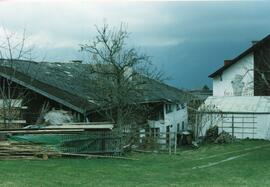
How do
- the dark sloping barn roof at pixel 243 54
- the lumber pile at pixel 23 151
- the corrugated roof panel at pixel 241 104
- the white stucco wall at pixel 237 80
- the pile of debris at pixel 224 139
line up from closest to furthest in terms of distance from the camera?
the lumber pile at pixel 23 151 → the pile of debris at pixel 224 139 → the corrugated roof panel at pixel 241 104 → the dark sloping barn roof at pixel 243 54 → the white stucco wall at pixel 237 80

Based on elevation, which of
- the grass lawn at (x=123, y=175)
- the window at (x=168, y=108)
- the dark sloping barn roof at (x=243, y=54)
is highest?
the dark sloping barn roof at (x=243, y=54)

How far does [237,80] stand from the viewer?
51531mm

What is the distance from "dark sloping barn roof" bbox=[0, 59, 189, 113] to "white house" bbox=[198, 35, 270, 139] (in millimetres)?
5576

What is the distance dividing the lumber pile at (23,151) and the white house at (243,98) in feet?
63.3

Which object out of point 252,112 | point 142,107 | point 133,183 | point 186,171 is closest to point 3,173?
point 133,183

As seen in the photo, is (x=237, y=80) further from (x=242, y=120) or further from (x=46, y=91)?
(x=46, y=91)

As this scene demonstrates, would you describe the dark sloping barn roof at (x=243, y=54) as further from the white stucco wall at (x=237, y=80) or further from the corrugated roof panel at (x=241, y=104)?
the corrugated roof panel at (x=241, y=104)

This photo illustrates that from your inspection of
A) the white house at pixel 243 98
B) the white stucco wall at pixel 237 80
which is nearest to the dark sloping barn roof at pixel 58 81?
the white house at pixel 243 98

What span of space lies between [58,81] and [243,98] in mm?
19029

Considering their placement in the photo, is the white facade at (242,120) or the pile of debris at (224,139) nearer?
the pile of debris at (224,139)

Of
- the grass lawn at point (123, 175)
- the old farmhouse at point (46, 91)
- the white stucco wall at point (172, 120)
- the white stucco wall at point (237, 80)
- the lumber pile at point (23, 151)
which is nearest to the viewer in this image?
the grass lawn at point (123, 175)

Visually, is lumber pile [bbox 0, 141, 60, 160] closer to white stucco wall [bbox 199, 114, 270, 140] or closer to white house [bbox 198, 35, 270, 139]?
white house [bbox 198, 35, 270, 139]

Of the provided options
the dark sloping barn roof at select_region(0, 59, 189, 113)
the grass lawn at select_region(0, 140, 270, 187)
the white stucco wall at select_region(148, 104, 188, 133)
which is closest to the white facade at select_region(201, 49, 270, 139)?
the white stucco wall at select_region(148, 104, 188, 133)

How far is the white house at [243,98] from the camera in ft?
139
